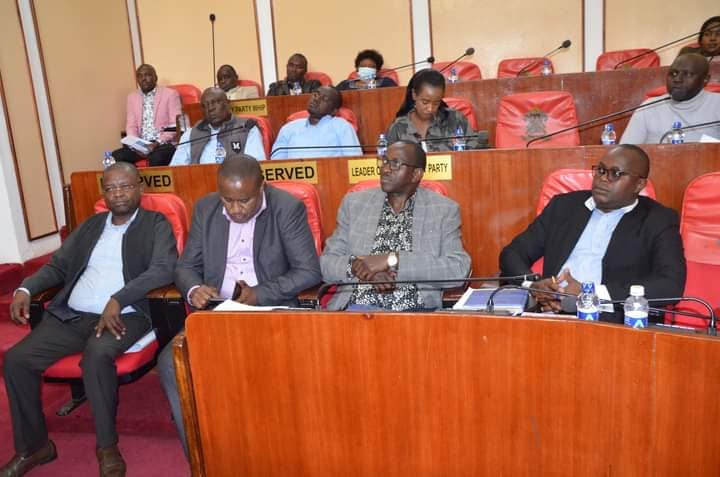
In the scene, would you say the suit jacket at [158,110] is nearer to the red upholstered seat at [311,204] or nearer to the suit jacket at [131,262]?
the suit jacket at [131,262]

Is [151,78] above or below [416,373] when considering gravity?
above

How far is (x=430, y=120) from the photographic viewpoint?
Result: 138 inches

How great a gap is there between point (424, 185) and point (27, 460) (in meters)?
1.96

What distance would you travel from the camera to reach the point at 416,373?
1.37m

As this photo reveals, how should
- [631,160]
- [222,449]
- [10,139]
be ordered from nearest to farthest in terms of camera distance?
[222,449], [631,160], [10,139]

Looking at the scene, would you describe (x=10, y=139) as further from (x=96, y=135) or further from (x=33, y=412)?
(x=33, y=412)

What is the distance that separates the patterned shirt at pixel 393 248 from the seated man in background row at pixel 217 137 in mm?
1602

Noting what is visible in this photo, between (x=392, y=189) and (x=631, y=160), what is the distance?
90 cm

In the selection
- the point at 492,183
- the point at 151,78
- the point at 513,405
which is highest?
the point at 151,78

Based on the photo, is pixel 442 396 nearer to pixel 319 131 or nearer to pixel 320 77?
pixel 319 131

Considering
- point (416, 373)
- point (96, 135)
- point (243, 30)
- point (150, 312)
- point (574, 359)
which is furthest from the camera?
point (243, 30)

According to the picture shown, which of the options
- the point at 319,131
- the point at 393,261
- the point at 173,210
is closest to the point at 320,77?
the point at 319,131

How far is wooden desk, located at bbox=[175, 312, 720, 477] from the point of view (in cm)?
118

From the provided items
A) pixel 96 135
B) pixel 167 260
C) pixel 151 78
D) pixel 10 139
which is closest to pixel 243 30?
pixel 151 78
